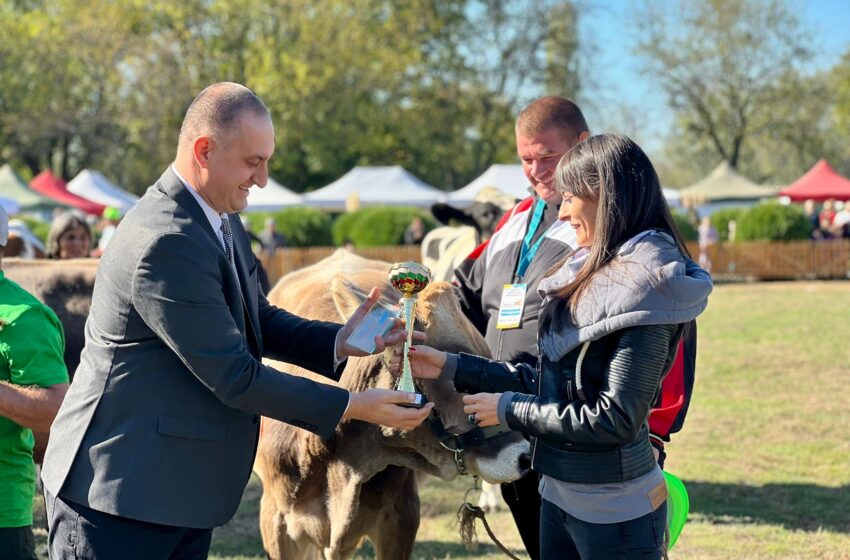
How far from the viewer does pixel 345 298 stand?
4.36 metres

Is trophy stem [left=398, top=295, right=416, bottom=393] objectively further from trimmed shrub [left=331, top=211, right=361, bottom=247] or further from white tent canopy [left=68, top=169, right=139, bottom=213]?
white tent canopy [left=68, top=169, right=139, bottom=213]

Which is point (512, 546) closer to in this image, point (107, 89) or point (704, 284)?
point (704, 284)

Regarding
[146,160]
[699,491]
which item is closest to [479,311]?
[699,491]

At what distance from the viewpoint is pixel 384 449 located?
4.01 m

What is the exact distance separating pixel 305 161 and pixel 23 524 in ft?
132

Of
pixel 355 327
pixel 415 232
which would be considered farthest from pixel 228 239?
pixel 415 232

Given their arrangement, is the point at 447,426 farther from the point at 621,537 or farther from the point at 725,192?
the point at 725,192

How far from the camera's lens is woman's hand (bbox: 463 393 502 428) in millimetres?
2947

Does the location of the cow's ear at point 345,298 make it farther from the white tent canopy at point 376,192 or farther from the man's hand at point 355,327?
the white tent canopy at point 376,192

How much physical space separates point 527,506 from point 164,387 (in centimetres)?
209

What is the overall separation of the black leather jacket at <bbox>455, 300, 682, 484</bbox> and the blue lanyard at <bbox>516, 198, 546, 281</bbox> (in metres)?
1.22

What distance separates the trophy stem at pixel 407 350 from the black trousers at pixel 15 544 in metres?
1.30

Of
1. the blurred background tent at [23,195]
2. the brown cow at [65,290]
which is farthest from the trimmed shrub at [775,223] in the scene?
the brown cow at [65,290]

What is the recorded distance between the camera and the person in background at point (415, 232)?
78.3 ft
